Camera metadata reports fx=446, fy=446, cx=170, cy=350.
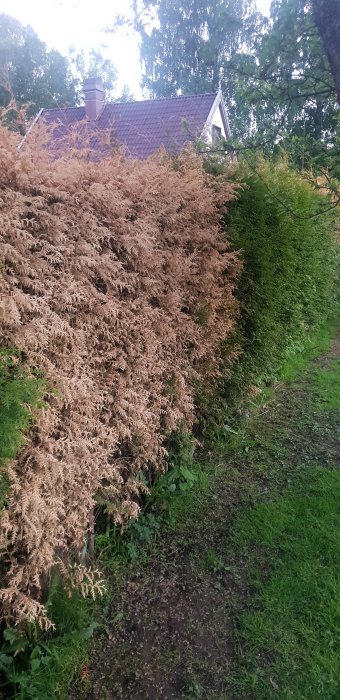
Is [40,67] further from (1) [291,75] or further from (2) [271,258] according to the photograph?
(2) [271,258]

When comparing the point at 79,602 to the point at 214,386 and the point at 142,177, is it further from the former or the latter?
the point at 142,177

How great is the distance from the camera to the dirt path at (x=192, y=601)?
7.03 ft

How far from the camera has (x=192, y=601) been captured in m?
2.59

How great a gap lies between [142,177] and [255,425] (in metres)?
2.86

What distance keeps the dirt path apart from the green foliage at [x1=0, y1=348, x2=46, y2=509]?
113cm

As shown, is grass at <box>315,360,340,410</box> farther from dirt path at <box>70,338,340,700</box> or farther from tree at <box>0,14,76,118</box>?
tree at <box>0,14,76,118</box>

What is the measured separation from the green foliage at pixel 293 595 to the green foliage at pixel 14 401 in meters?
1.53

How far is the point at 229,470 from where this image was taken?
392cm

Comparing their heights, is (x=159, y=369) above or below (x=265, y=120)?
below

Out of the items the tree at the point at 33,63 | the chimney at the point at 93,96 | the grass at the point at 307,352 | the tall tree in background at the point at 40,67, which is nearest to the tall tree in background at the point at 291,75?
the grass at the point at 307,352

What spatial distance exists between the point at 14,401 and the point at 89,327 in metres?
0.72

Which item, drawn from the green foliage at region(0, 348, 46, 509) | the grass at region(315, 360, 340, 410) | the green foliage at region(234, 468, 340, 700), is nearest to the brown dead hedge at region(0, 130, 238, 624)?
the green foliage at region(0, 348, 46, 509)

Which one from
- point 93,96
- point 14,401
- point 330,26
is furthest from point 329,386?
point 93,96

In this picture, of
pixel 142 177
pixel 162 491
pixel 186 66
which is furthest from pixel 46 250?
pixel 186 66
